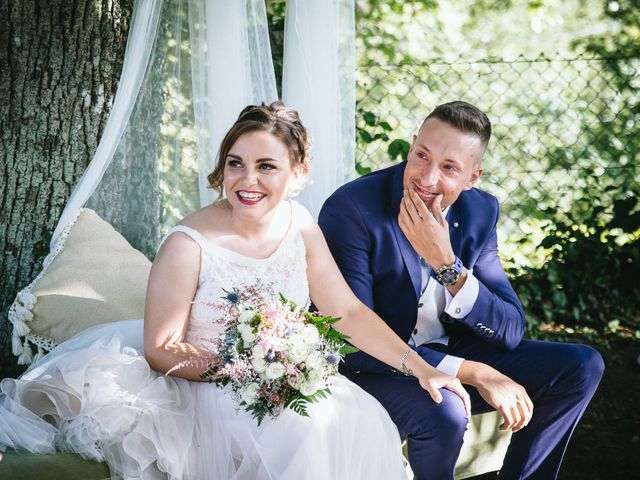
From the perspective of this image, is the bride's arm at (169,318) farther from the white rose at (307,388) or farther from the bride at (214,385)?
the white rose at (307,388)

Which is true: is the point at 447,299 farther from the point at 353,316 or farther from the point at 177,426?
the point at 177,426

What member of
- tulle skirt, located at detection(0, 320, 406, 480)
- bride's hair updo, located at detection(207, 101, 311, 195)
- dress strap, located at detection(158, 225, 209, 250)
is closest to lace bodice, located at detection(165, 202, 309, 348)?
dress strap, located at detection(158, 225, 209, 250)

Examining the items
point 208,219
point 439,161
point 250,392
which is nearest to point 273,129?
point 208,219

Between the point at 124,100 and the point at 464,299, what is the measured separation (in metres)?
1.60

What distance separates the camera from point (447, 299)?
306 centimetres

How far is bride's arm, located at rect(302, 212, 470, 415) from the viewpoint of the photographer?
9.40 feet

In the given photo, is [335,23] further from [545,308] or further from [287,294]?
[545,308]

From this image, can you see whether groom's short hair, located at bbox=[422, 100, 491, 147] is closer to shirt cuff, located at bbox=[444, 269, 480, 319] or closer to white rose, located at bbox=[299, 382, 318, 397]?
shirt cuff, located at bbox=[444, 269, 480, 319]

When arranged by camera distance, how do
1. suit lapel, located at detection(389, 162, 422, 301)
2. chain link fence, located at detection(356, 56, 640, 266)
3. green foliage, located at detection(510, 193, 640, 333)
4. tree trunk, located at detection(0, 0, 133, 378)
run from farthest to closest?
chain link fence, located at detection(356, 56, 640, 266), green foliage, located at detection(510, 193, 640, 333), tree trunk, located at detection(0, 0, 133, 378), suit lapel, located at detection(389, 162, 422, 301)

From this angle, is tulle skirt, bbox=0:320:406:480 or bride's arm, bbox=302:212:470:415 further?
bride's arm, bbox=302:212:470:415

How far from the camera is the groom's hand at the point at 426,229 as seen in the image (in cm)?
301

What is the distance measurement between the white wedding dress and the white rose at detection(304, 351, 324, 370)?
196mm

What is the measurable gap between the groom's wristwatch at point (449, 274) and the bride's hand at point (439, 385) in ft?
1.10

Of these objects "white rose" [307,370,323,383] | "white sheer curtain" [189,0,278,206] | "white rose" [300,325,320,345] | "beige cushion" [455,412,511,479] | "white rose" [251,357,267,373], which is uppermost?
"white sheer curtain" [189,0,278,206]
